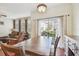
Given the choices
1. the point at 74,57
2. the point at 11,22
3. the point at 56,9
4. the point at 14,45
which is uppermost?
the point at 56,9

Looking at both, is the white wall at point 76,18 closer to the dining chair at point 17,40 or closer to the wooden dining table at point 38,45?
the wooden dining table at point 38,45

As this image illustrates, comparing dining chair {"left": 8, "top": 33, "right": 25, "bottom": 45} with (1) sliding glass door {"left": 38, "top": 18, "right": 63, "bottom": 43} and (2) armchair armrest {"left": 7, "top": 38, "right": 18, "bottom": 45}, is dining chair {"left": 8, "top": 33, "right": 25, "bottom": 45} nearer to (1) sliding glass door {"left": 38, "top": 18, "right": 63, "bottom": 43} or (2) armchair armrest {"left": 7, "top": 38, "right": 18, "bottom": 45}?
(2) armchair armrest {"left": 7, "top": 38, "right": 18, "bottom": 45}

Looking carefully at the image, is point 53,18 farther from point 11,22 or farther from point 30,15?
point 11,22

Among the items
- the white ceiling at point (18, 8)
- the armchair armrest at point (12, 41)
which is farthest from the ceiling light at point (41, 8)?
the armchair armrest at point (12, 41)

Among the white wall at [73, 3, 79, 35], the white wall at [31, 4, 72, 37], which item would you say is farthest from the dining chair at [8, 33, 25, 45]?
the white wall at [73, 3, 79, 35]

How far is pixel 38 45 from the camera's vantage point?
1627mm

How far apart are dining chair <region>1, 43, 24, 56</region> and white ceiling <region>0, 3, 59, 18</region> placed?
346 millimetres

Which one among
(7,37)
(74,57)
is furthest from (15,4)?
(74,57)

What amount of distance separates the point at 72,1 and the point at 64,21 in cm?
26

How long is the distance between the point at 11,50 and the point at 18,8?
48cm

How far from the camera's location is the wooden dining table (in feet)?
5.31

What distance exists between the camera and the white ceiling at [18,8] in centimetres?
161

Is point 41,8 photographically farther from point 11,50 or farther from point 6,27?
point 11,50

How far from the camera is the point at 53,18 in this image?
1.62 metres
